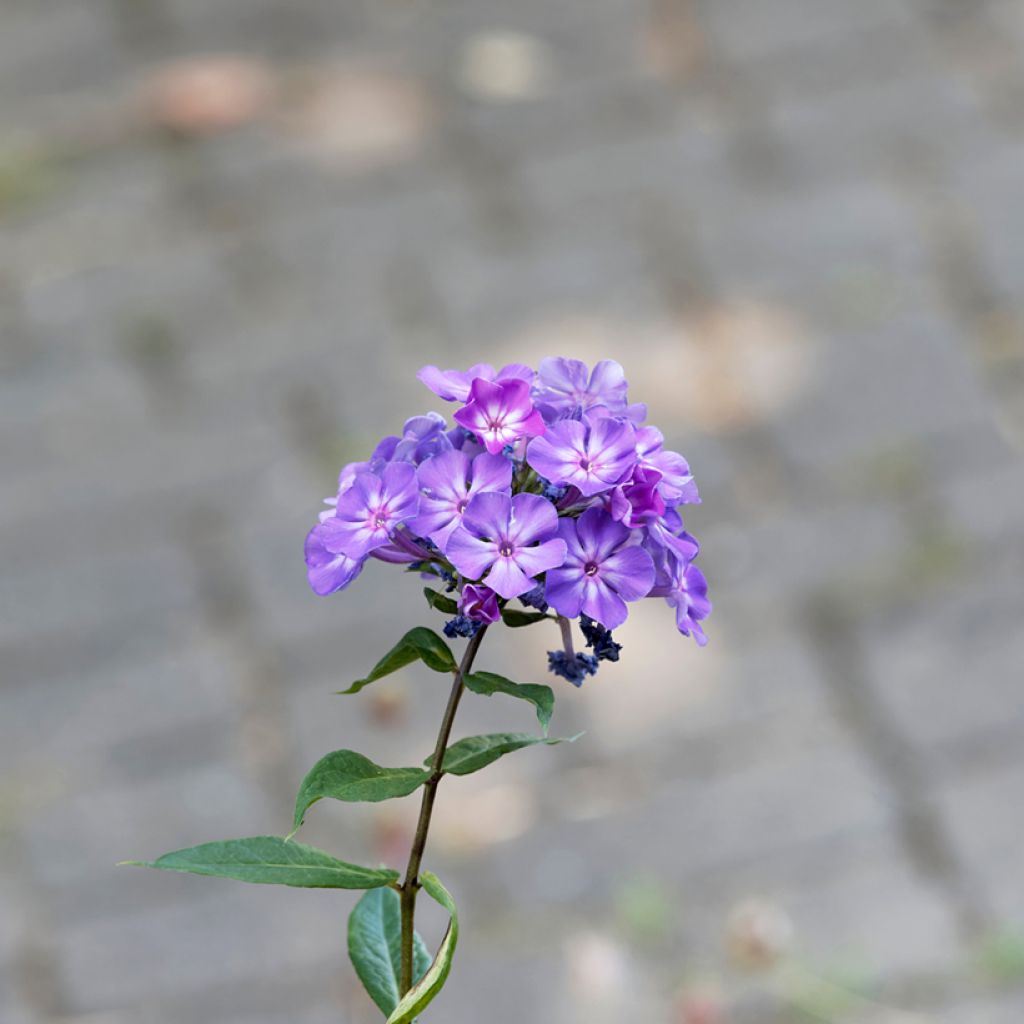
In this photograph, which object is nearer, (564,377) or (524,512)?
(524,512)

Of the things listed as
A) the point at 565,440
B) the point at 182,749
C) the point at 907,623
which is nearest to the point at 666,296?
the point at 907,623

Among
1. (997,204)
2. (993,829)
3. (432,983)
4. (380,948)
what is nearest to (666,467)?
(432,983)

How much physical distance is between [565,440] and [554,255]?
2.67 metres

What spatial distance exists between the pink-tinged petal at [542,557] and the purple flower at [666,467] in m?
0.09

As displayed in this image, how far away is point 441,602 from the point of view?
1.09 meters

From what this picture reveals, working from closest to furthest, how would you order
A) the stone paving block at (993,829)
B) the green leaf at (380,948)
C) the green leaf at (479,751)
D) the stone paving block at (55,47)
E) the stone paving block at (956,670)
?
the green leaf at (479,751) → the green leaf at (380,948) → the stone paving block at (993,829) → the stone paving block at (956,670) → the stone paving block at (55,47)

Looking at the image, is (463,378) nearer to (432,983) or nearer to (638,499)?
(638,499)

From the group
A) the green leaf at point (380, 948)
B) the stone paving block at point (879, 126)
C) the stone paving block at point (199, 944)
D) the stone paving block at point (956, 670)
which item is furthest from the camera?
the stone paving block at point (879, 126)

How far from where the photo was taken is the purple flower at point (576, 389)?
44.9 inches

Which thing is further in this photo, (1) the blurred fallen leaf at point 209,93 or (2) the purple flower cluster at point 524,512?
(1) the blurred fallen leaf at point 209,93

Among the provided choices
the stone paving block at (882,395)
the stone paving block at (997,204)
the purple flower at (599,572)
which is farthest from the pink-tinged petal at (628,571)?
the stone paving block at (997,204)

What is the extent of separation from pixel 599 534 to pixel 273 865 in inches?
12.1

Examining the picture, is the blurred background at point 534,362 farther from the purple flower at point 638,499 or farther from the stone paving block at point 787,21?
the purple flower at point 638,499

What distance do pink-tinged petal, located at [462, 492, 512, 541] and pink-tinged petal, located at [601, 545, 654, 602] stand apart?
0.07 meters
